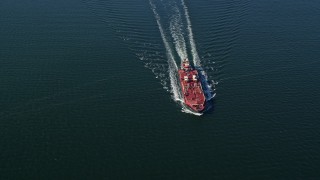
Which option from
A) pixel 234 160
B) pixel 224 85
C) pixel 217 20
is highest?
pixel 217 20

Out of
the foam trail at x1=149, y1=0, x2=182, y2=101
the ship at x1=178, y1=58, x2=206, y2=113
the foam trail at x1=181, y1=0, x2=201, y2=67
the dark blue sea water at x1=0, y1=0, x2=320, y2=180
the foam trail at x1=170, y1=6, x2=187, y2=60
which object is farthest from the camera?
the foam trail at x1=170, y1=6, x2=187, y2=60

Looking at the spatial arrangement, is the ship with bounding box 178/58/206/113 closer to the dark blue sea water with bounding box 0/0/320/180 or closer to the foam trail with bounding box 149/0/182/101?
the foam trail with bounding box 149/0/182/101

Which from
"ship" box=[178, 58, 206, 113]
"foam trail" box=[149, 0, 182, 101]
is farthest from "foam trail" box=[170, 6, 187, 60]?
"ship" box=[178, 58, 206, 113]

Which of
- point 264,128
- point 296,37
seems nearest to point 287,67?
point 296,37

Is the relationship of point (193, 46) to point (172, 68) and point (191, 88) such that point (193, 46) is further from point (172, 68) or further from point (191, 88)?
point (191, 88)

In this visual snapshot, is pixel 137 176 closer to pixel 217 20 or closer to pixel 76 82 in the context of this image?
pixel 76 82

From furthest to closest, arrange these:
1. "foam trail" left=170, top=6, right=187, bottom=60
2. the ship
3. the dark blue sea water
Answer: "foam trail" left=170, top=6, right=187, bottom=60
the ship
the dark blue sea water

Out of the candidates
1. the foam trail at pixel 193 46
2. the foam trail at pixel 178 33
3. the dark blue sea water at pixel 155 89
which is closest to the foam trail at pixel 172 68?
the dark blue sea water at pixel 155 89
